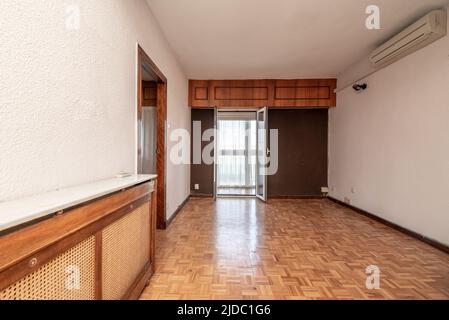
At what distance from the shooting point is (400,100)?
3262 mm

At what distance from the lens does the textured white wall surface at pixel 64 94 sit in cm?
95

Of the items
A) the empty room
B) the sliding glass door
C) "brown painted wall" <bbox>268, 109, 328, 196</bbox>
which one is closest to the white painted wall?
the empty room

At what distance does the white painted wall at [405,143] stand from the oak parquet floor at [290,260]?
0.32 m

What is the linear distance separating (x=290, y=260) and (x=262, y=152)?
332 cm

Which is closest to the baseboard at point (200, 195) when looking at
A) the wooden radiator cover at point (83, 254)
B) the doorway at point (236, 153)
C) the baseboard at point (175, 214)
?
the baseboard at point (175, 214)

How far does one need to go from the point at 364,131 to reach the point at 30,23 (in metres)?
4.44

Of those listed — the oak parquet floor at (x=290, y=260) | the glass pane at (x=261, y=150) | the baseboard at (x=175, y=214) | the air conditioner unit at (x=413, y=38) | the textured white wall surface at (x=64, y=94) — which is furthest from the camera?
the glass pane at (x=261, y=150)

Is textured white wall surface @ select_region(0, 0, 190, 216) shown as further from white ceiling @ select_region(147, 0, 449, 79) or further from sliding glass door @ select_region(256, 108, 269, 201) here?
sliding glass door @ select_region(256, 108, 269, 201)

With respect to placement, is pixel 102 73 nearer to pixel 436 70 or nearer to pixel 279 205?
pixel 436 70

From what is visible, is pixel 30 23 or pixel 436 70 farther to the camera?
pixel 436 70

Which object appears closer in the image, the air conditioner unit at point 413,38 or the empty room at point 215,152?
the empty room at point 215,152

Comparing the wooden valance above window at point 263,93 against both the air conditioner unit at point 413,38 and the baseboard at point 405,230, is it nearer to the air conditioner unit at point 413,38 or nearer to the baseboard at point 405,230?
the air conditioner unit at point 413,38

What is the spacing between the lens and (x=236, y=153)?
24.5ft

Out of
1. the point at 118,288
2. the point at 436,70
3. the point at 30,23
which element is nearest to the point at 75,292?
the point at 118,288
